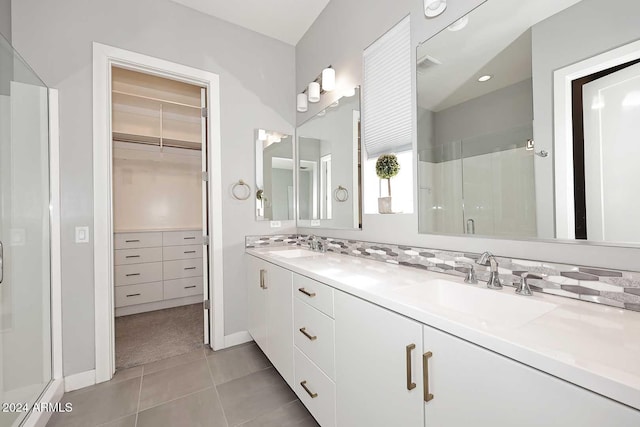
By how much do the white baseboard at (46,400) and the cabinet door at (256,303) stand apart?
1.24m

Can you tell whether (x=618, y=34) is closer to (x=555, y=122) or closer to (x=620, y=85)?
(x=620, y=85)

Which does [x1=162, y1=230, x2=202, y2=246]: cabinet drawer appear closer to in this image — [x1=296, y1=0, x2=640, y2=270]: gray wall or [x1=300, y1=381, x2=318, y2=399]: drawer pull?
[x1=296, y1=0, x2=640, y2=270]: gray wall

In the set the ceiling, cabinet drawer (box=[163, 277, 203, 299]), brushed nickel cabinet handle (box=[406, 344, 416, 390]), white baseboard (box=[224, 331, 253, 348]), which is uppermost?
the ceiling

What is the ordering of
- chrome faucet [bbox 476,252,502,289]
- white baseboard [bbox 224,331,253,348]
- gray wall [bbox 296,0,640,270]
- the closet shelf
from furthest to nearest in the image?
the closet shelf
white baseboard [bbox 224,331,253,348]
chrome faucet [bbox 476,252,502,289]
gray wall [bbox 296,0,640,270]

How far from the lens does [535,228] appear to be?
3.42ft

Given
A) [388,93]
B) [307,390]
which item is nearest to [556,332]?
[307,390]

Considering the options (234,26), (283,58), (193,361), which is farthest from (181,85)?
(193,361)

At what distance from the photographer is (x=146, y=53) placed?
6.88 feet

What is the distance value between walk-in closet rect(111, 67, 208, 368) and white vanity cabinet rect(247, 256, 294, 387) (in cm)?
94

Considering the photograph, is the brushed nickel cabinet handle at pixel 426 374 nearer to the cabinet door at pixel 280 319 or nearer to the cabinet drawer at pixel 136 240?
the cabinet door at pixel 280 319

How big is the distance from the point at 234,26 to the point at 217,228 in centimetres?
189

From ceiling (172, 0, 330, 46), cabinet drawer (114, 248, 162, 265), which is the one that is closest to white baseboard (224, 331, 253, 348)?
cabinet drawer (114, 248, 162, 265)

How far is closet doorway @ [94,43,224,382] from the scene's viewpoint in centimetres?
193

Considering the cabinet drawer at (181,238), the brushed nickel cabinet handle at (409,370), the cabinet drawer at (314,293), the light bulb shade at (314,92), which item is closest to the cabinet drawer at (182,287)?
the cabinet drawer at (181,238)
